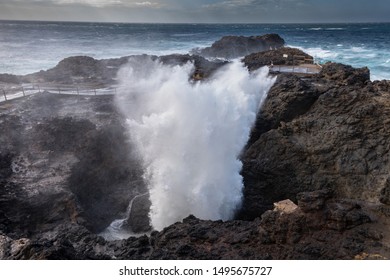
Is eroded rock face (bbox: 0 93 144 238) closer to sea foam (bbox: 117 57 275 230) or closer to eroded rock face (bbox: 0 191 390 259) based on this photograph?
sea foam (bbox: 117 57 275 230)

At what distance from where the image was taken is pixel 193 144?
764 centimetres

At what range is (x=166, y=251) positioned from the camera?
4.24 meters

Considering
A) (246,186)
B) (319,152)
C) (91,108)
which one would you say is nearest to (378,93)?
(319,152)

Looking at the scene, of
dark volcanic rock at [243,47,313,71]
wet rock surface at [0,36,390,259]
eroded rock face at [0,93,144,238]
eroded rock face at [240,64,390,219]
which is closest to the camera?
wet rock surface at [0,36,390,259]

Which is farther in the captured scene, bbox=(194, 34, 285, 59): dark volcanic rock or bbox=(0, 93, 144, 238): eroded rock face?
bbox=(194, 34, 285, 59): dark volcanic rock

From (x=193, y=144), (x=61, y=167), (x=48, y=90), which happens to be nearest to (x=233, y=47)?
(x=48, y=90)

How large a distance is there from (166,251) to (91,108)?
619 cm

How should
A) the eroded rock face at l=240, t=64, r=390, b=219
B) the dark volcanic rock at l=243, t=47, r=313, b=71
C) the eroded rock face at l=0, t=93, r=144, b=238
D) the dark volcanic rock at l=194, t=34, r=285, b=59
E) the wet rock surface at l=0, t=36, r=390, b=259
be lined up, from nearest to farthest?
the wet rock surface at l=0, t=36, r=390, b=259, the eroded rock face at l=0, t=93, r=144, b=238, the eroded rock face at l=240, t=64, r=390, b=219, the dark volcanic rock at l=243, t=47, r=313, b=71, the dark volcanic rock at l=194, t=34, r=285, b=59

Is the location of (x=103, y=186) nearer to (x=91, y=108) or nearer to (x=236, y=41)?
(x=91, y=108)

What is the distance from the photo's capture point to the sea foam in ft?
23.0

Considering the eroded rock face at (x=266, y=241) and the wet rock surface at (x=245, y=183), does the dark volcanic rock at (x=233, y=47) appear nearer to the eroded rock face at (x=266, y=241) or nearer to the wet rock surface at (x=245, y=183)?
the wet rock surface at (x=245, y=183)

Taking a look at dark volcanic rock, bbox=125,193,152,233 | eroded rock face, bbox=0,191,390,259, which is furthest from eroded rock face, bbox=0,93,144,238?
eroded rock face, bbox=0,191,390,259

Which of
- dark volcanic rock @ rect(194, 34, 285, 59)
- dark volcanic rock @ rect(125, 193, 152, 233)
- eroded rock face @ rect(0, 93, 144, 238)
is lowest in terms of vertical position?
dark volcanic rock @ rect(125, 193, 152, 233)

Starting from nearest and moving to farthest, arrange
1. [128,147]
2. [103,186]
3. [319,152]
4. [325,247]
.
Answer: [325,247] → [319,152] → [103,186] → [128,147]
